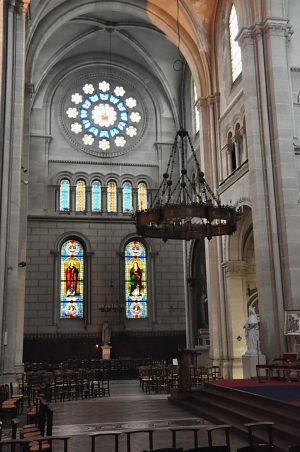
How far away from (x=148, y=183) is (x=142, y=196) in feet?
2.91

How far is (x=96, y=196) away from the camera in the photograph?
31.0 m

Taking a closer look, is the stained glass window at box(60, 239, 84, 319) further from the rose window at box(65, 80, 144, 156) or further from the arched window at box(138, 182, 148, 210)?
the rose window at box(65, 80, 144, 156)

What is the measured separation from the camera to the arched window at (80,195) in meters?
30.5

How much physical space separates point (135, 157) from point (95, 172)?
270 centimetres

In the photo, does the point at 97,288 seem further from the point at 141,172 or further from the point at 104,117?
the point at 104,117

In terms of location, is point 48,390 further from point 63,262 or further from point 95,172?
point 95,172

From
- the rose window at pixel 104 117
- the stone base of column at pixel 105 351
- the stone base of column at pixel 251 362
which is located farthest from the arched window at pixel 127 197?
the stone base of column at pixel 251 362

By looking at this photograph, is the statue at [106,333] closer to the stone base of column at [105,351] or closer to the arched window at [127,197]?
the stone base of column at [105,351]

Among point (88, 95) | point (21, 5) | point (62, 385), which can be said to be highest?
point (88, 95)

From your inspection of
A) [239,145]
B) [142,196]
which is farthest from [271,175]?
[142,196]

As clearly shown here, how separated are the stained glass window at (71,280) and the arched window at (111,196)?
9.50 feet

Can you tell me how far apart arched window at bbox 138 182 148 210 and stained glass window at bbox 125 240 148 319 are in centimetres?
229

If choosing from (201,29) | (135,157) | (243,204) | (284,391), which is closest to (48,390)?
(284,391)

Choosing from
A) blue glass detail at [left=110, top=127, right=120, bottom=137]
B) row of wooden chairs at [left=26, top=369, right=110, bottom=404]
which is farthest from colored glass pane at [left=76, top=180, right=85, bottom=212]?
row of wooden chairs at [left=26, top=369, right=110, bottom=404]
